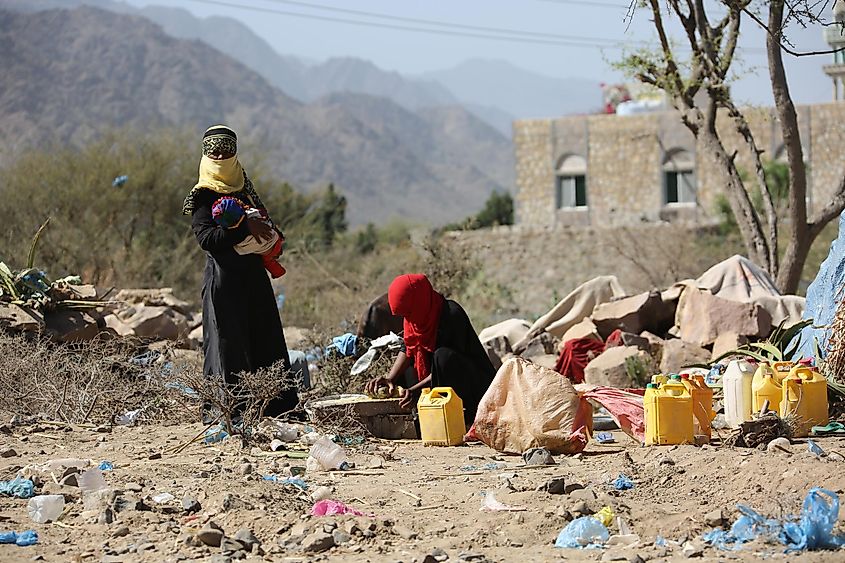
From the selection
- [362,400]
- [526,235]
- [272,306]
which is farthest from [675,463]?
[526,235]

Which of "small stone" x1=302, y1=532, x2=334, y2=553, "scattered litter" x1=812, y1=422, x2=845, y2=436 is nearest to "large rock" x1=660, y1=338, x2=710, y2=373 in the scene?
"scattered litter" x1=812, y1=422, x2=845, y2=436

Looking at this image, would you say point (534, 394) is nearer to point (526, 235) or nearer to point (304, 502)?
point (304, 502)

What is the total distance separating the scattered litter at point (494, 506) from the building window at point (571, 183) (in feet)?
91.7

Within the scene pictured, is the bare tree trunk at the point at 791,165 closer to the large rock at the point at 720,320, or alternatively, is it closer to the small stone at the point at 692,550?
the large rock at the point at 720,320

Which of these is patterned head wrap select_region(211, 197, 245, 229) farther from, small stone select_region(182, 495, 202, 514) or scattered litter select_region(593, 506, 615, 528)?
scattered litter select_region(593, 506, 615, 528)

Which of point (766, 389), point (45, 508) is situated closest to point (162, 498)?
point (45, 508)

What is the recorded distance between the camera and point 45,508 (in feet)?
16.6

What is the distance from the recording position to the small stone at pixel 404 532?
181 inches

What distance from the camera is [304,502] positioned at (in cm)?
513

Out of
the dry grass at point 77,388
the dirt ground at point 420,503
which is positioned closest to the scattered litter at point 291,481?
the dirt ground at point 420,503

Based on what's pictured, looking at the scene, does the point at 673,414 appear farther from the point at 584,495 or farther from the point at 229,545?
the point at 229,545

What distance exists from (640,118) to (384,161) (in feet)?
294

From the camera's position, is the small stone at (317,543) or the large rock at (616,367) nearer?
the small stone at (317,543)

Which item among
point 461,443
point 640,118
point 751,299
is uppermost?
point 640,118
